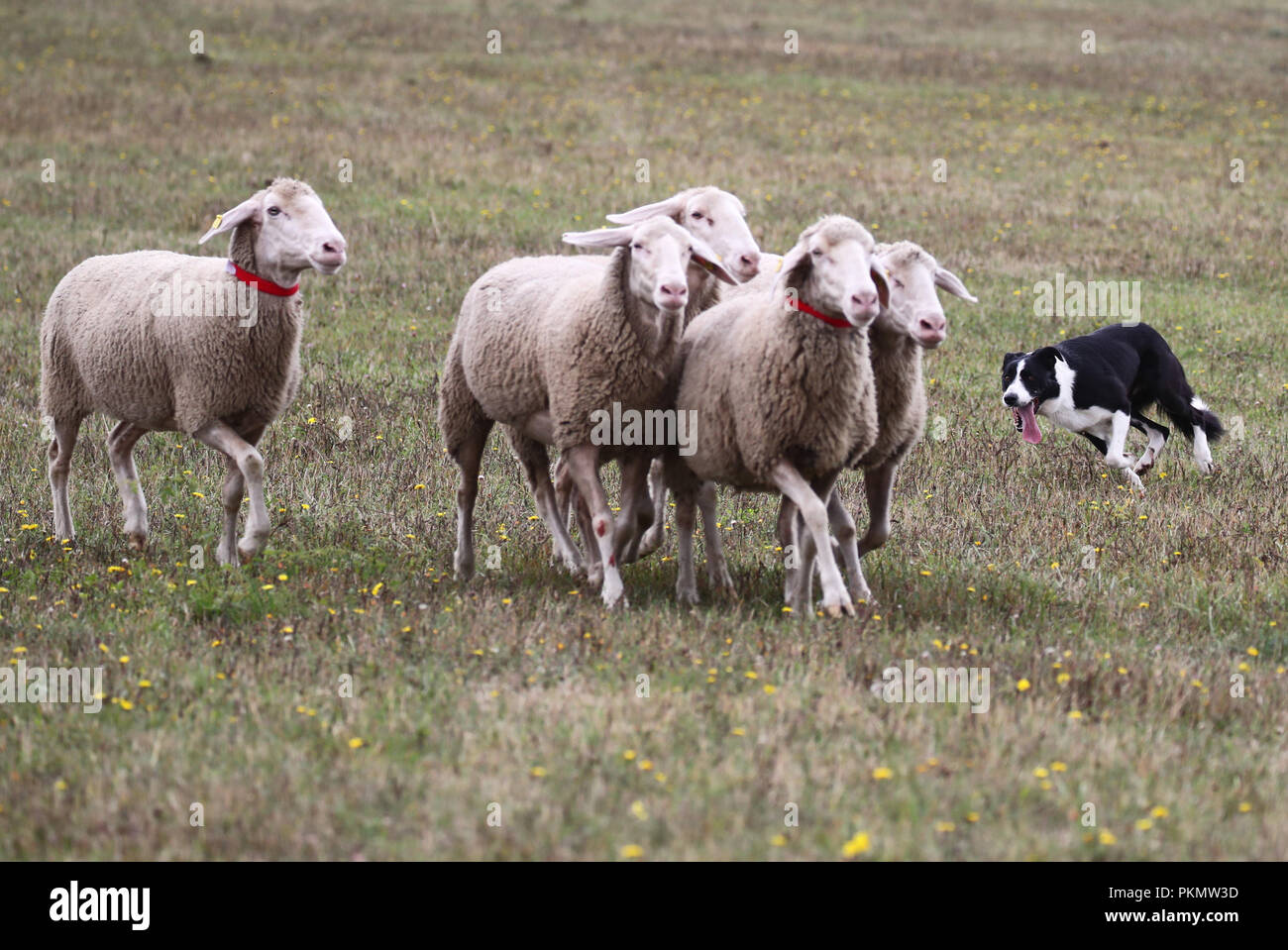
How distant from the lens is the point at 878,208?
57.6 ft

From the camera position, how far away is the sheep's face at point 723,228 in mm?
7188

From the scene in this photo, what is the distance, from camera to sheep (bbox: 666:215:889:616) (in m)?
6.34

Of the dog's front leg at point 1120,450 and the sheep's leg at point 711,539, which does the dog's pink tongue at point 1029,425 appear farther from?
the sheep's leg at point 711,539

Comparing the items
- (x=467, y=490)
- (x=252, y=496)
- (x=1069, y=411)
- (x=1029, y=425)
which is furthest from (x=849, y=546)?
(x=1069, y=411)

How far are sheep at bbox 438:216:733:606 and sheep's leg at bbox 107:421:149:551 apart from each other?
1715mm

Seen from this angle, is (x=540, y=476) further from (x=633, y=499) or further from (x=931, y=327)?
(x=931, y=327)

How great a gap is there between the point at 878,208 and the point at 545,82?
9.13 metres

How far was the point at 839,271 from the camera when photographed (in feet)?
20.5

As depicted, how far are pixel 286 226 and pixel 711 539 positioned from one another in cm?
265

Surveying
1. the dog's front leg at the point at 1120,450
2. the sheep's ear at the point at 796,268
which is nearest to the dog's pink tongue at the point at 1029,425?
the dog's front leg at the point at 1120,450

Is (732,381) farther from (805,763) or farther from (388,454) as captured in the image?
(388,454)

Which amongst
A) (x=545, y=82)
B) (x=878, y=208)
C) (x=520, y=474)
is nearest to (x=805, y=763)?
(x=520, y=474)

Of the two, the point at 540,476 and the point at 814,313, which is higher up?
the point at 814,313

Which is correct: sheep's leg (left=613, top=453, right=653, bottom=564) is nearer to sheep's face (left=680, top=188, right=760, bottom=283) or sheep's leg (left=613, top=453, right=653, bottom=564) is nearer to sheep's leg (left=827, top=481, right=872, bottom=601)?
sheep's leg (left=827, top=481, right=872, bottom=601)
